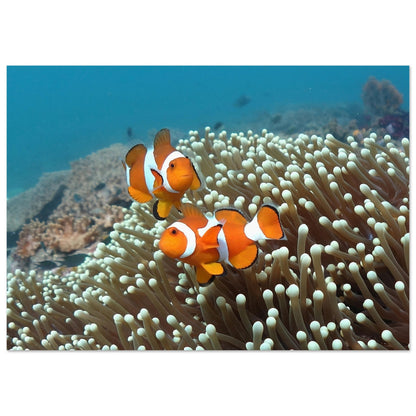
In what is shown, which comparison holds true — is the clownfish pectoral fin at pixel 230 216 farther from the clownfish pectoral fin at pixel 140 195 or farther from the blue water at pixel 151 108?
the blue water at pixel 151 108

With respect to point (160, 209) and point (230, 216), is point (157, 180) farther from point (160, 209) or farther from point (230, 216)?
point (230, 216)

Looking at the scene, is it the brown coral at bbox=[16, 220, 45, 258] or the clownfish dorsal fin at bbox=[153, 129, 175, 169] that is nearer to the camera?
the clownfish dorsal fin at bbox=[153, 129, 175, 169]

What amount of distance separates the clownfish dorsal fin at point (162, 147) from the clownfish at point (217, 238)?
0.89ft

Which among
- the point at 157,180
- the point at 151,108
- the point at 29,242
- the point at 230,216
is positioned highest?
the point at 151,108

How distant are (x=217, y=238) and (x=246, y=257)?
0.33 ft

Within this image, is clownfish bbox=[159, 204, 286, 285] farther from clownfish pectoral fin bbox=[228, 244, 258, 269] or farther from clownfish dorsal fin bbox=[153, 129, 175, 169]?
clownfish dorsal fin bbox=[153, 129, 175, 169]

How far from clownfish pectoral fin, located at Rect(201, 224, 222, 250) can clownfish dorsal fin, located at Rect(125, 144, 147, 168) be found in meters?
0.43

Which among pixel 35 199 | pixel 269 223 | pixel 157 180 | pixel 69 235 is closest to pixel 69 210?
pixel 35 199

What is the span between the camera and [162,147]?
1256 millimetres

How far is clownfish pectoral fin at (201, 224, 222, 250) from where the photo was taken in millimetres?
982

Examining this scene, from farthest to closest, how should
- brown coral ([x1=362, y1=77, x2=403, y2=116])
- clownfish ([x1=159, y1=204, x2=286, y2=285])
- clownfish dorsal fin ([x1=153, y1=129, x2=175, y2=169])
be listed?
1. brown coral ([x1=362, y1=77, x2=403, y2=116])
2. clownfish dorsal fin ([x1=153, y1=129, x2=175, y2=169])
3. clownfish ([x1=159, y1=204, x2=286, y2=285])

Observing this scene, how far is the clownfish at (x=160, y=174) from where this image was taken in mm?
1148

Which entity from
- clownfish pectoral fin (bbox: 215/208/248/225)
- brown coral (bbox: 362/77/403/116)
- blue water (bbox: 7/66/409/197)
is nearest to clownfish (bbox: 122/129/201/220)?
clownfish pectoral fin (bbox: 215/208/248/225)

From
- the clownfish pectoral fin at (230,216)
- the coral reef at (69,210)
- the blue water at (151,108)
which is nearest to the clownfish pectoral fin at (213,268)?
the clownfish pectoral fin at (230,216)
